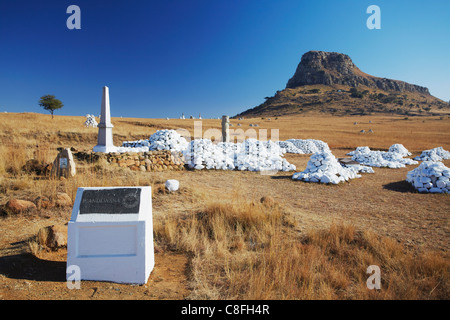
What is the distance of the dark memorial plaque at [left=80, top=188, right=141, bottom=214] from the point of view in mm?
2953

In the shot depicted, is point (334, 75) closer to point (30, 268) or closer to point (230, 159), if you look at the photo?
point (230, 159)

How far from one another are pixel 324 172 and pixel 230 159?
15.6ft

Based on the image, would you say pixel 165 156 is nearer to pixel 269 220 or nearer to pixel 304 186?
pixel 304 186

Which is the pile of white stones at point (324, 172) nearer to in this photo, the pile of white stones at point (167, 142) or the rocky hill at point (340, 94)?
the pile of white stones at point (167, 142)

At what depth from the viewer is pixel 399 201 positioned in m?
7.50

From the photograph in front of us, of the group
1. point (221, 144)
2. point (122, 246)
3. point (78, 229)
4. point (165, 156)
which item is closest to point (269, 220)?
point (122, 246)

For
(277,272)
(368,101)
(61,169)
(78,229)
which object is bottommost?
(277,272)

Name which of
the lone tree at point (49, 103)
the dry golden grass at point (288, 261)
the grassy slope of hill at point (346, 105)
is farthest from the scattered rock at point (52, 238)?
the grassy slope of hill at point (346, 105)

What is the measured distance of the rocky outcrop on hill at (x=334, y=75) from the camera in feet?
365

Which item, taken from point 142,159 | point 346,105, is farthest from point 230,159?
point 346,105

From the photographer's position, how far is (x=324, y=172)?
32.9ft

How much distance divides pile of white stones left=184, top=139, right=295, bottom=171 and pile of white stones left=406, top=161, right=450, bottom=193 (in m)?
5.23

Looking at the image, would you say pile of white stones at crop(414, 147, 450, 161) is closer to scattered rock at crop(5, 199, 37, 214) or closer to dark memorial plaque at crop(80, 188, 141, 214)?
dark memorial plaque at crop(80, 188, 141, 214)

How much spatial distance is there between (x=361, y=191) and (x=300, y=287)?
7007 mm
